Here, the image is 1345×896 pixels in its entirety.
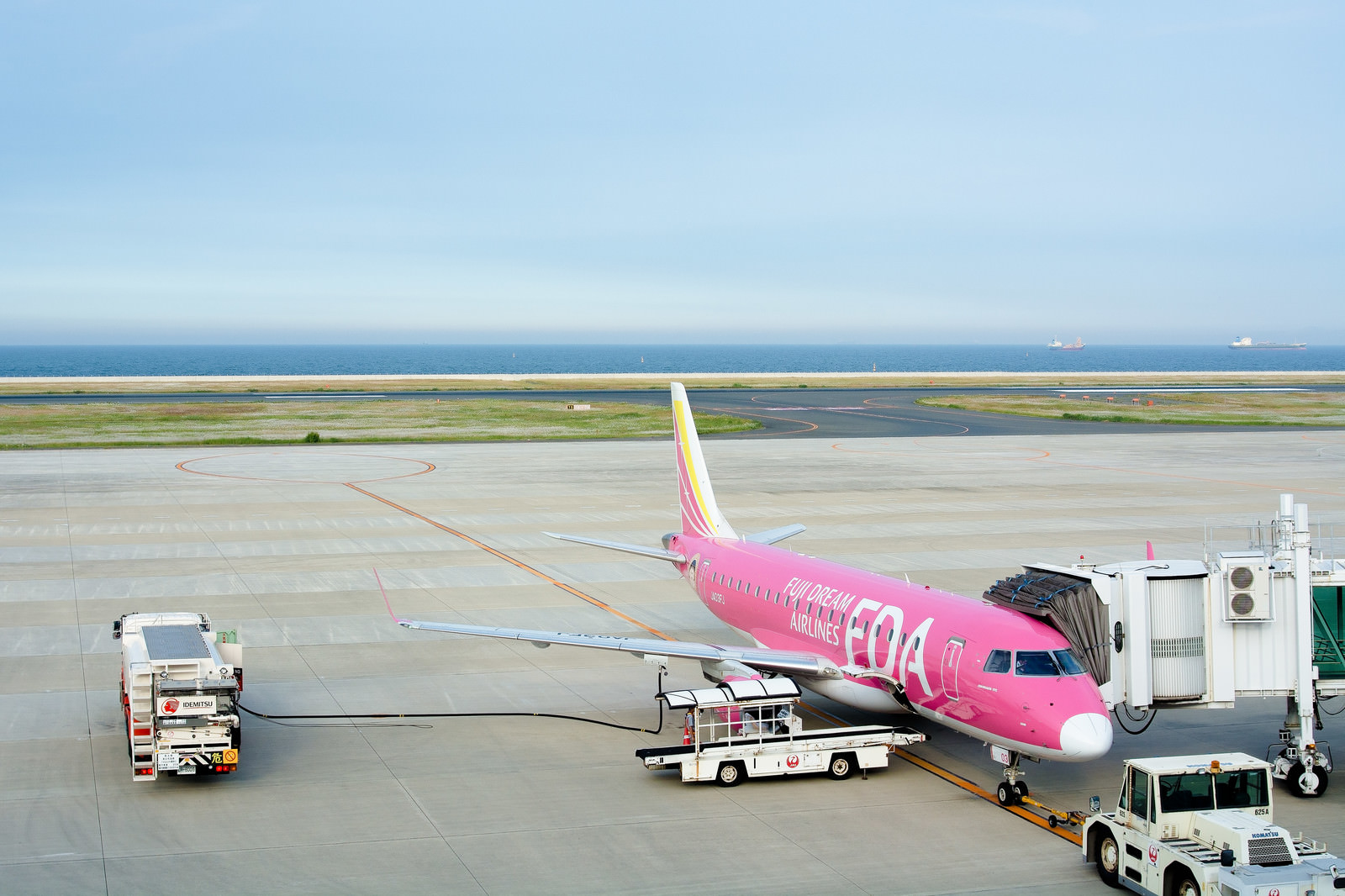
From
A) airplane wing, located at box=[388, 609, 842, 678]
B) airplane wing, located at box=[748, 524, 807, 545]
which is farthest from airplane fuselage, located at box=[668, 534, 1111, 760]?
airplane wing, located at box=[748, 524, 807, 545]

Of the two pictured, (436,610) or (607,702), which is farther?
(436,610)

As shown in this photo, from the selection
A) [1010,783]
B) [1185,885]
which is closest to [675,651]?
[1010,783]

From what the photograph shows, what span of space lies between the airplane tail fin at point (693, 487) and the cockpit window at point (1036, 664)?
1316 centimetres

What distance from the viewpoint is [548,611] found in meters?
36.8

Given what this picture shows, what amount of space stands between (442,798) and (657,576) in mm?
22496

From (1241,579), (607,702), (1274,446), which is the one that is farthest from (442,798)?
(1274,446)

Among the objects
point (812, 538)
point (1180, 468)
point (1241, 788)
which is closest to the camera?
point (1241, 788)

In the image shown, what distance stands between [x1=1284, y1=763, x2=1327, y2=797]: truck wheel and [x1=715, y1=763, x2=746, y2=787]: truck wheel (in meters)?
9.75

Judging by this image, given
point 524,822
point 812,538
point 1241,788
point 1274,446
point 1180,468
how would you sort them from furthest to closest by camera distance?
point 1274,446 → point 1180,468 → point 812,538 → point 524,822 → point 1241,788

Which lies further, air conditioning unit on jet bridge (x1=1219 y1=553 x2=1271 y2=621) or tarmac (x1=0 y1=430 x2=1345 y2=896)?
air conditioning unit on jet bridge (x1=1219 y1=553 x2=1271 y2=621)

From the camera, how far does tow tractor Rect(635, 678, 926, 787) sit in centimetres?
2203

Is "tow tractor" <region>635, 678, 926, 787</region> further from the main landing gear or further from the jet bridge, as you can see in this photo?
the jet bridge

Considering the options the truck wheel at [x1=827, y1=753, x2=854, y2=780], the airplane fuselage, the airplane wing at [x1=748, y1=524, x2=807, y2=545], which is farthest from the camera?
the airplane wing at [x1=748, y1=524, x2=807, y2=545]

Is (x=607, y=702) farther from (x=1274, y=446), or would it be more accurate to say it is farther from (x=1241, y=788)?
(x=1274, y=446)
